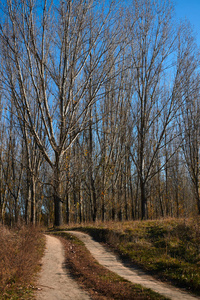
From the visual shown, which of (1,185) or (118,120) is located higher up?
(118,120)

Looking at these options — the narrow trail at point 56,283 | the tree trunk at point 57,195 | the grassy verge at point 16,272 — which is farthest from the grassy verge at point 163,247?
the grassy verge at point 16,272

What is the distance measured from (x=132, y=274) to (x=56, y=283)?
2074mm

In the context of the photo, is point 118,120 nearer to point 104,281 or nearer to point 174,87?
point 174,87

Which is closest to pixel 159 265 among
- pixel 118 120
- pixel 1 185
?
pixel 118 120

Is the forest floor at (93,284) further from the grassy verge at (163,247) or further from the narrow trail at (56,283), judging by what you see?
the grassy verge at (163,247)

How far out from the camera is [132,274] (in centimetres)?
673

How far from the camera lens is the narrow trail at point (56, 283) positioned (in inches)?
196

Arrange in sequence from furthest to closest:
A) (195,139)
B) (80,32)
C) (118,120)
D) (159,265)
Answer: (195,139)
(118,120)
(80,32)
(159,265)

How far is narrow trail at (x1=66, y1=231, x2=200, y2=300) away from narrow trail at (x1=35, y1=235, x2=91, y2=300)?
4.25 ft

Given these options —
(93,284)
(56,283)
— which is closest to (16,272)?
(56,283)

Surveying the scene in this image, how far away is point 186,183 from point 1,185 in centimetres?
2722

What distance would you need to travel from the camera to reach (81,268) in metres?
6.74

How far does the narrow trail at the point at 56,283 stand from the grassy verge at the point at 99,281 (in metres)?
0.19

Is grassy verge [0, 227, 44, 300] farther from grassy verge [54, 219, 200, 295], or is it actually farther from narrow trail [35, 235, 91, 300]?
grassy verge [54, 219, 200, 295]
